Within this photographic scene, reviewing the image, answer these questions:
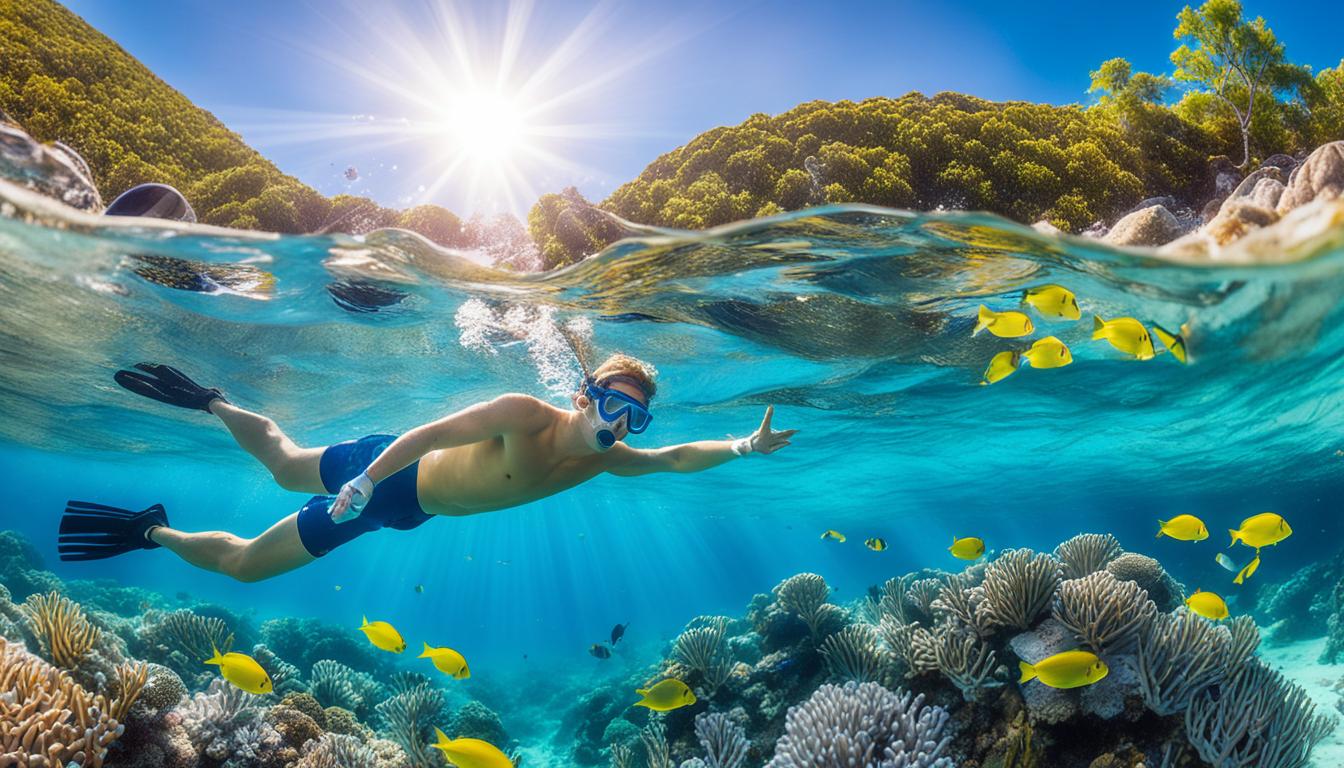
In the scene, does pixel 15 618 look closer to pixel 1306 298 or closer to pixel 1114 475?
pixel 1306 298

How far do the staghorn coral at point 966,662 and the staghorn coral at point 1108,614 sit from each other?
3.01ft

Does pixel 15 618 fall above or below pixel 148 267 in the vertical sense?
below

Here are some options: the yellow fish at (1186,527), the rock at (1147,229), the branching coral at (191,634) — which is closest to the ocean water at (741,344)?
the rock at (1147,229)

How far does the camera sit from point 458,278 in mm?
10742

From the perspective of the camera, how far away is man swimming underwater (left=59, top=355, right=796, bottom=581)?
5645mm

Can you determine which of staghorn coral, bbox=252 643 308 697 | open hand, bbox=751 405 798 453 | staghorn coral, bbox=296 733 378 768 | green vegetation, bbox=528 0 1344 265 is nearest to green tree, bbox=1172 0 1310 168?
green vegetation, bbox=528 0 1344 265

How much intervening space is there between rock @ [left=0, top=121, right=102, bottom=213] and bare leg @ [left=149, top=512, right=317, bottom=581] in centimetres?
489

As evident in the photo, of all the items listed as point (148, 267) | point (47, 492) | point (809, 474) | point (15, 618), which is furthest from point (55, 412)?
point (47, 492)

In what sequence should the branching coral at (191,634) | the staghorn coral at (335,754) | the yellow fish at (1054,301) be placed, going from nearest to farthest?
1. the yellow fish at (1054,301)
2. the staghorn coral at (335,754)
3. the branching coral at (191,634)

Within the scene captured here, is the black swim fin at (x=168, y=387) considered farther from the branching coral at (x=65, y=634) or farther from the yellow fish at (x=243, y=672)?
the yellow fish at (x=243, y=672)

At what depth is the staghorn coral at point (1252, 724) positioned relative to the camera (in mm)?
5652

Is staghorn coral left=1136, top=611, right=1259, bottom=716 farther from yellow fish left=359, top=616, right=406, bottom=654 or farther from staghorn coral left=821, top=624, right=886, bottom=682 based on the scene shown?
yellow fish left=359, top=616, right=406, bottom=654

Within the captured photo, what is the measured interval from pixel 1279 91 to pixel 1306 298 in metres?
3.86


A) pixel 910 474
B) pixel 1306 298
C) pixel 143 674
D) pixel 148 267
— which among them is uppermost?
pixel 148 267
